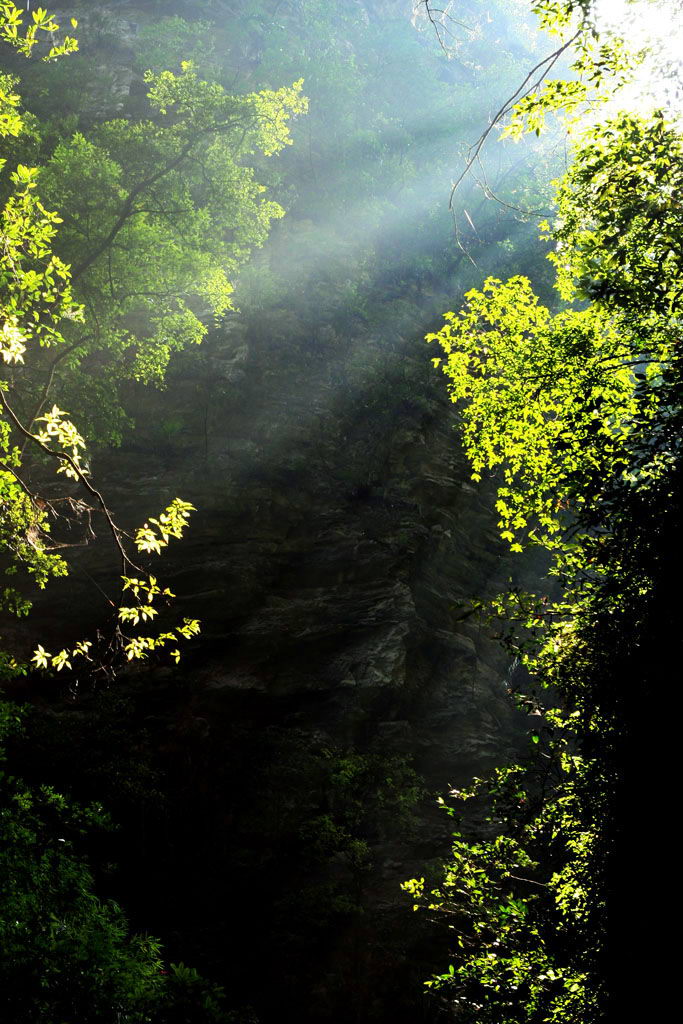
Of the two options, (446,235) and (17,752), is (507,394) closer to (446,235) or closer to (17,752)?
(17,752)

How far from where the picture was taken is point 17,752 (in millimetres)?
12156

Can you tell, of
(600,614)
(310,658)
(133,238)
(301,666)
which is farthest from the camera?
(310,658)

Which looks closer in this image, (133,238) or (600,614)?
(600,614)

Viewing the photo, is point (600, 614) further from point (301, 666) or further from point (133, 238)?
point (133, 238)

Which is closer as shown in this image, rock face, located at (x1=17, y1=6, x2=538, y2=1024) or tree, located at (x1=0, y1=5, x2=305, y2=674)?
rock face, located at (x1=17, y1=6, x2=538, y2=1024)

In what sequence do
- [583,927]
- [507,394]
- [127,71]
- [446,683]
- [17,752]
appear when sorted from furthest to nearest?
[127,71], [446,683], [17,752], [507,394], [583,927]

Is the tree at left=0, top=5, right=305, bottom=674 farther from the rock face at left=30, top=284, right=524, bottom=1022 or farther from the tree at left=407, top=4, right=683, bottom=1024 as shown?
the tree at left=407, top=4, right=683, bottom=1024

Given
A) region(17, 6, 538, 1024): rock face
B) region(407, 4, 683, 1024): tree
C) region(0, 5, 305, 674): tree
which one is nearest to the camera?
region(407, 4, 683, 1024): tree

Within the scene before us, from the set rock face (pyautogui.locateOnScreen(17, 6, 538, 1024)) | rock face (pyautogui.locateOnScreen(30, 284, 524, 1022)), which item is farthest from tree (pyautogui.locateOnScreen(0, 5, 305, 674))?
rock face (pyautogui.locateOnScreen(30, 284, 524, 1022))

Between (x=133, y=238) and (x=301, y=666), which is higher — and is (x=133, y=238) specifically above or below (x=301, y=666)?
above

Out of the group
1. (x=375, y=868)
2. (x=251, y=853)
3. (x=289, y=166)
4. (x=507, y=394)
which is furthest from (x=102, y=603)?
(x=289, y=166)

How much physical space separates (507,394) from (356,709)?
412 inches

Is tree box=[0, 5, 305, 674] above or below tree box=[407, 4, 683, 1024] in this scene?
above

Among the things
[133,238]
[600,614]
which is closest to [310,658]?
[133,238]
